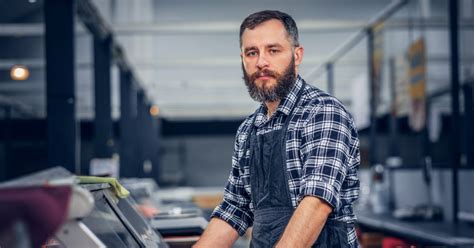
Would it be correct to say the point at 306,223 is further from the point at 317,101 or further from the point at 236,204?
the point at 236,204

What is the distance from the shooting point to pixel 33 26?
9.42 metres

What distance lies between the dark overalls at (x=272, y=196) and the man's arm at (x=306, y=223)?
0.14m

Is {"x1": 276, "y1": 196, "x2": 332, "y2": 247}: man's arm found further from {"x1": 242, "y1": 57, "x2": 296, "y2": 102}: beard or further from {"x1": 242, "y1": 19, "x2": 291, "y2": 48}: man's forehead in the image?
{"x1": 242, "y1": 19, "x2": 291, "y2": 48}: man's forehead

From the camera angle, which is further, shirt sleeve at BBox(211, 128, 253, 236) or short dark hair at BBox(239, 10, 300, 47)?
shirt sleeve at BBox(211, 128, 253, 236)

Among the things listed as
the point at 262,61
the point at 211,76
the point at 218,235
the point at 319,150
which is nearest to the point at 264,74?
the point at 262,61

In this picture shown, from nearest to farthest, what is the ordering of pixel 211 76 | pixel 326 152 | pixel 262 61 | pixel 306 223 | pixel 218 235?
1. pixel 306 223
2. pixel 326 152
3. pixel 262 61
4. pixel 218 235
5. pixel 211 76

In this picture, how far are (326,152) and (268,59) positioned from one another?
0.37m

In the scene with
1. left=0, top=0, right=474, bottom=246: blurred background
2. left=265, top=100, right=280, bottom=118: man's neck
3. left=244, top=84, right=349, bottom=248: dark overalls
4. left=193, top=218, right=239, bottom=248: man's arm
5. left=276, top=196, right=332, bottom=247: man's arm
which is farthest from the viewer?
left=0, top=0, right=474, bottom=246: blurred background

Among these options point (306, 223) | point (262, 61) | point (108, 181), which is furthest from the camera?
point (108, 181)

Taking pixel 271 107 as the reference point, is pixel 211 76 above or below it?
above

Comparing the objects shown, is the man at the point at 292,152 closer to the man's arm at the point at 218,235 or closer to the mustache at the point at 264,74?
the mustache at the point at 264,74

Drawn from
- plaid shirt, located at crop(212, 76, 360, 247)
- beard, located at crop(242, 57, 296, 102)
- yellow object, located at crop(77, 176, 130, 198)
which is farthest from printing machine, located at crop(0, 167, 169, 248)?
beard, located at crop(242, 57, 296, 102)

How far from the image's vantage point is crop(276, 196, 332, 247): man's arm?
210 centimetres

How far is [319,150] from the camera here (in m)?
2.25
